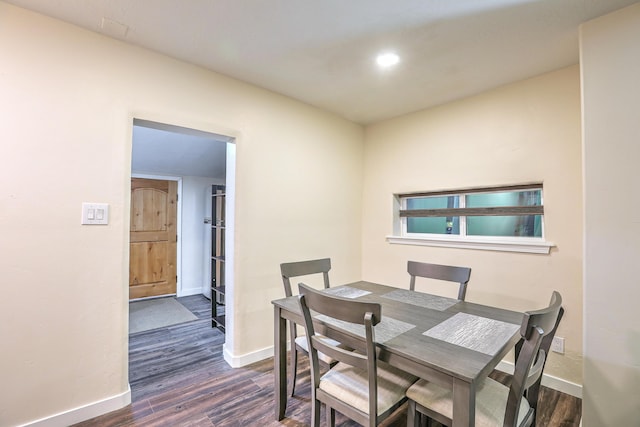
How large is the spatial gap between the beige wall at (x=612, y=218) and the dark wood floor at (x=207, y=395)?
469 millimetres

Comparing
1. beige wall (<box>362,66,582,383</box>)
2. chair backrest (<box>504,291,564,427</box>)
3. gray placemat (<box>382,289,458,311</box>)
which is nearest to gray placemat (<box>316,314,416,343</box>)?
gray placemat (<box>382,289,458,311</box>)

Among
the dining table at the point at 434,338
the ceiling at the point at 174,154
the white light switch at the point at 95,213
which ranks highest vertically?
the ceiling at the point at 174,154

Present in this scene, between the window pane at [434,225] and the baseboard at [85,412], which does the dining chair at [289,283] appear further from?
the window pane at [434,225]

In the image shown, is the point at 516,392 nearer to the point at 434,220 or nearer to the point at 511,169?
the point at 511,169

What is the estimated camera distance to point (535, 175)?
7.50 ft

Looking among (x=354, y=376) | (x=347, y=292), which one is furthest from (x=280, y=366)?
(x=347, y=292)

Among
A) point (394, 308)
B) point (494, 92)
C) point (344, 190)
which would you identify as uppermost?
point (494, 92)

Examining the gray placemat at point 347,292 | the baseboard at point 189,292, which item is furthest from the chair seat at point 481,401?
the baseboard at point 189,292

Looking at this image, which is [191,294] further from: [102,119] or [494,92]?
[494,92]

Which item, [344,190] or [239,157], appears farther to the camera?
[344,190]

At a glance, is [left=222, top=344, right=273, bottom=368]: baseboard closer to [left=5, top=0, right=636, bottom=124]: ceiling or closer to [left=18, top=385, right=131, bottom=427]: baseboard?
[left=18, top=385, right=131, bottom=427]: baseboard

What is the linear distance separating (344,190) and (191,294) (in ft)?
10.5

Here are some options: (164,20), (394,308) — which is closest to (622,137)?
(394,308)

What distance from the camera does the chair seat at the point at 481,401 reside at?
124 cm
